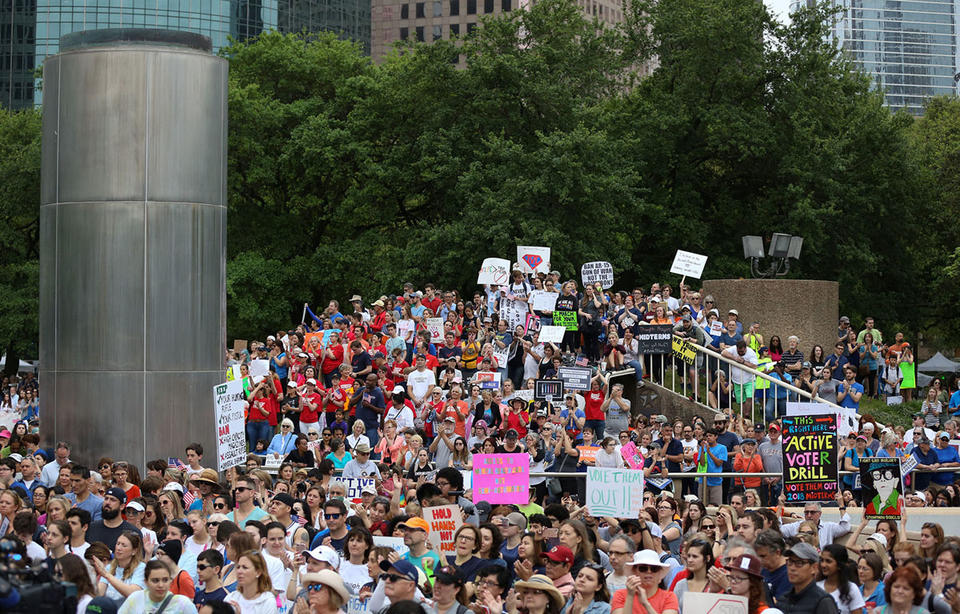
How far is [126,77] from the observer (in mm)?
20297

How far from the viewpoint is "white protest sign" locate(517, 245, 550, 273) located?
2903cm

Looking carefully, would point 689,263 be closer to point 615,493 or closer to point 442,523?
point 615,493

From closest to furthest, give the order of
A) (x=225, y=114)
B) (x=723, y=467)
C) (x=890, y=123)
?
(x=723, y=467) → (x=225, y=114) → (x=890, y=123)

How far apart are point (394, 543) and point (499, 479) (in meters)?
4.09

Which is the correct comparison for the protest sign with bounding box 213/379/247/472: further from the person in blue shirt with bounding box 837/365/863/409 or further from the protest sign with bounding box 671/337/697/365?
the person in blue shirt with bounding box 837/365/863/409

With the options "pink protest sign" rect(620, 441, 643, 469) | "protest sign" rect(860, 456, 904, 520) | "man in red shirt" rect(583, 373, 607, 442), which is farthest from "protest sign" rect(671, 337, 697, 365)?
"protest sign" rect(860, 456, 904, 520)

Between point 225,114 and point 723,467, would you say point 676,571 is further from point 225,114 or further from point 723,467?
point 225,114

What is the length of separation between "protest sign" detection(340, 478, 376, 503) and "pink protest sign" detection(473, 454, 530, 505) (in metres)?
1.31

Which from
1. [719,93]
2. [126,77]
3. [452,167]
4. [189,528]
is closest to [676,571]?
[189,528]

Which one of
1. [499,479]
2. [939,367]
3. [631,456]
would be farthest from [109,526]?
[939,367]

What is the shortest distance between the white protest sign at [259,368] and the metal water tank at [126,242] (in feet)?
11.8

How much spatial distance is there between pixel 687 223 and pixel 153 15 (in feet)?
247

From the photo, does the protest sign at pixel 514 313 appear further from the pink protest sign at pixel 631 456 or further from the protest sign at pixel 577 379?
the pink protest sign at pixel 631 456

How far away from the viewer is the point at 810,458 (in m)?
16.1
